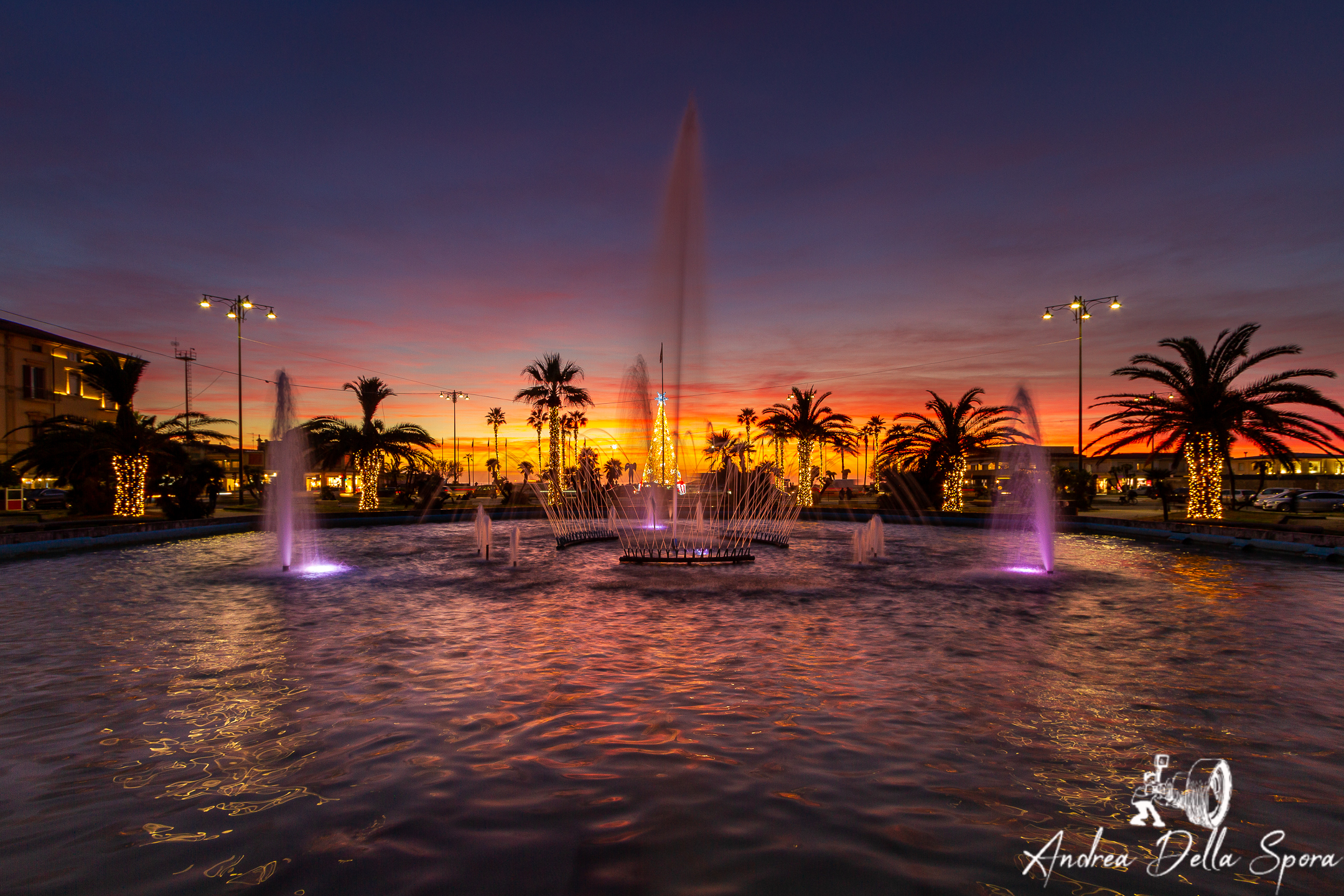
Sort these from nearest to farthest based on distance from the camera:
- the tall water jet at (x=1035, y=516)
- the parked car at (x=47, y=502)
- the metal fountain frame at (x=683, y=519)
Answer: the tall water jet at (x=1035, y=516) → the metal fountain frame at (x=683, y=519) → the parked car at (x=47, y=502)

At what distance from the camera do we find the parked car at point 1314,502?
125 ft

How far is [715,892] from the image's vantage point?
3.56 m

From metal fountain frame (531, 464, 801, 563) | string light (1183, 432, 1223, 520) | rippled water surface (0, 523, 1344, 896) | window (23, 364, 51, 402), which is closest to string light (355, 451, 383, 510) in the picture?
metal fountain frame (531, 464, 801, 563)

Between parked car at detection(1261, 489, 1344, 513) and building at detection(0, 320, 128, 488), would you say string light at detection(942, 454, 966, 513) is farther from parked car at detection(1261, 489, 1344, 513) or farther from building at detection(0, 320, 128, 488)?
building at detection(0, 320, 128, 488)

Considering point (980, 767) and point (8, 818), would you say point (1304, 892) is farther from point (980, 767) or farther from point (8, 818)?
point (8, 818)

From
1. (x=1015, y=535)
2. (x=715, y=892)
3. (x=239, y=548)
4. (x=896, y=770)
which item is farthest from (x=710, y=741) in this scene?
(x=1015, y=535)

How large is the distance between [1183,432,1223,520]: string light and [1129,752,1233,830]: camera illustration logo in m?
29.2

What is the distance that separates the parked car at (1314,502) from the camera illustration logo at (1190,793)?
42460mm

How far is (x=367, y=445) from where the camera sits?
42.2 metres

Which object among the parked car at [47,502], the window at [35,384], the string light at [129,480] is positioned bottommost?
the parked car at [47,502]

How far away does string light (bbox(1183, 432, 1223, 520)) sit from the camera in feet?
90.8

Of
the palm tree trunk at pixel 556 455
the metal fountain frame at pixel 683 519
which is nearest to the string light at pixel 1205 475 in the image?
the metal fountain frame at pixel 683 519
